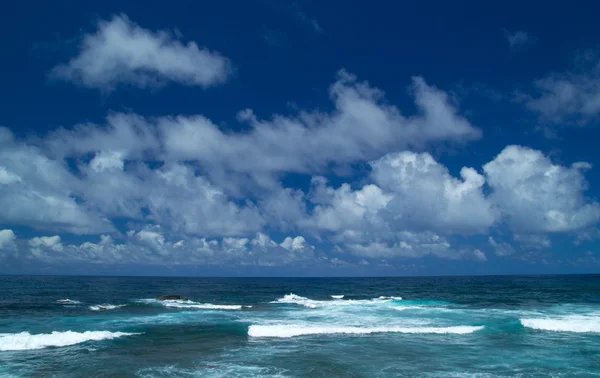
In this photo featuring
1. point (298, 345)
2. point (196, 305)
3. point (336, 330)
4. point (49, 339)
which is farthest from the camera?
point (196, 305)

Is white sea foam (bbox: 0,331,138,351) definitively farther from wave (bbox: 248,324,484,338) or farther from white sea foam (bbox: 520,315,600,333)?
white sea foam (bbox: 520,315,600,333)

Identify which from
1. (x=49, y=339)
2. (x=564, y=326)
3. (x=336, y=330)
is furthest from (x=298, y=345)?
(x=564, y=326)

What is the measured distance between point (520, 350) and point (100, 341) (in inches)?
1006

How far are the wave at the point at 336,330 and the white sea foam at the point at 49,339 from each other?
31.1 feet

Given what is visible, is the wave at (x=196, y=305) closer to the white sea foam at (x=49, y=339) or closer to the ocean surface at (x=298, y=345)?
the ocean surface at (x=298, y=345)

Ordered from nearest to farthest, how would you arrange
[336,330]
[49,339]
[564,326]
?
[49,339]
[336,330]
[564,326]

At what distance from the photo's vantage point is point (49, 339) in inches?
987

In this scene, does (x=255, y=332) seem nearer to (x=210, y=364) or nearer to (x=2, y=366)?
(x=210, y=364)

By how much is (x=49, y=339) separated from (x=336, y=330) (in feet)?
61.9

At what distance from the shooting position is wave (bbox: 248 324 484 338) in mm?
28212

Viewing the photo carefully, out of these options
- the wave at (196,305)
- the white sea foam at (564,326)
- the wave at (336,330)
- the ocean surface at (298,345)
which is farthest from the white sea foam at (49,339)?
the white sea foam at (564,326)

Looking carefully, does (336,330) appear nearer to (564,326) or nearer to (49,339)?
(564,326)

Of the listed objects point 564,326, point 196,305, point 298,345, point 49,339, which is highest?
point 564,326

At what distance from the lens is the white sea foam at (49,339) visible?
23.8 meters
